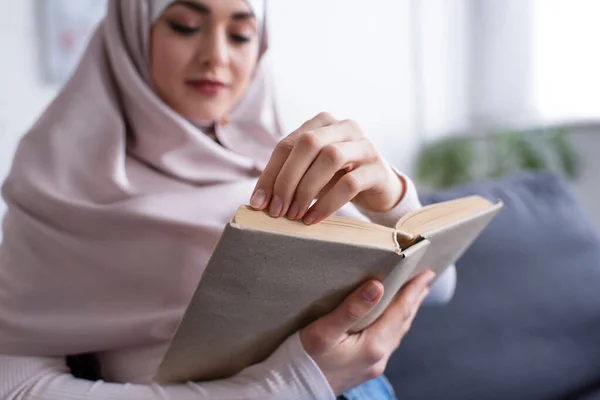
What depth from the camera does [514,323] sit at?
1.33 m

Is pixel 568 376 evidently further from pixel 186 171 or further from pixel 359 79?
pixel 359 79

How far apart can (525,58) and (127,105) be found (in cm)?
203

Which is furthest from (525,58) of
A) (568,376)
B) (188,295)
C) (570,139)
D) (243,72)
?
(188,295)

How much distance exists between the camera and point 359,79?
2.52m

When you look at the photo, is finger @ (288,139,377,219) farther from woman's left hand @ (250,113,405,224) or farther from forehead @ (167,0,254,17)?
forehead @ (167,0,254,17)

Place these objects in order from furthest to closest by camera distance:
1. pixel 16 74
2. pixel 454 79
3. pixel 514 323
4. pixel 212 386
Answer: pixel 454 79 < pixel 16 74 < pixel 514 323 < pixel 212 386

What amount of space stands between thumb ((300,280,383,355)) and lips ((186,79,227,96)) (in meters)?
0.39

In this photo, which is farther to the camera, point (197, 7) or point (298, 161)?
point (197, 7)

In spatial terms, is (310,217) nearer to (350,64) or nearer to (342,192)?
(342,192)

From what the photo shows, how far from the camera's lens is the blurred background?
2371mm

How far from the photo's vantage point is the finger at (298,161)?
57 cm

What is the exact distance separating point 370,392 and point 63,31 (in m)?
1.30

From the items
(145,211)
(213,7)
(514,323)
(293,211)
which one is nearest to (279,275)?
(293,211)

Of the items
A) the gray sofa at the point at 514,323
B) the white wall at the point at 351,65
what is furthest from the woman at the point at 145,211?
the white wall at the point at 351,65
